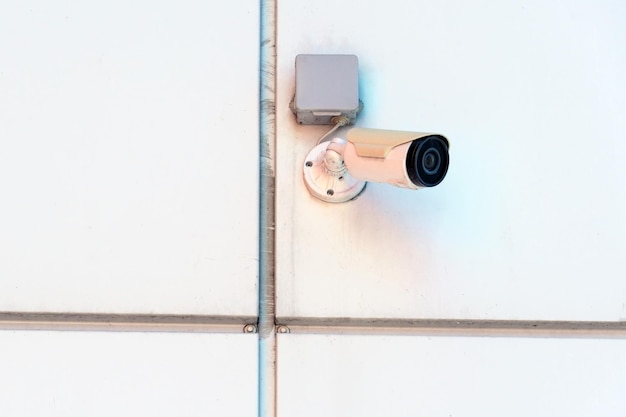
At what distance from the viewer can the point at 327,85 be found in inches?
26.4

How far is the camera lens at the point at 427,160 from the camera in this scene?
569 millimetres

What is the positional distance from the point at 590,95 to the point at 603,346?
0.38m

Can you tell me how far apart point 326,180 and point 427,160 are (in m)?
0.17

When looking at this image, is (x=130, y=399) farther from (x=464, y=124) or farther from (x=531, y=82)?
(x=531, y=82)

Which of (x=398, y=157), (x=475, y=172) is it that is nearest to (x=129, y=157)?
(x=398, y=157)

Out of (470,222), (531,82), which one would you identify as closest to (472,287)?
(470,222)

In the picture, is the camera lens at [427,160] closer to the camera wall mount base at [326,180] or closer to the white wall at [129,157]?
the camera wall mount base at [326,180]

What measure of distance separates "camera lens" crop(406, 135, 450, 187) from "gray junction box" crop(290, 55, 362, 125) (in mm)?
132

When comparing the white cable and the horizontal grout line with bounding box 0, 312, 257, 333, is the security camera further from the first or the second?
the horizontal grout line with bounding box 0, 312, 257, 333

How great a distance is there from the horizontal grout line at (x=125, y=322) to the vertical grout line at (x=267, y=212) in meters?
0.03

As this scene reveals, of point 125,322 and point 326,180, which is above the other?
point 326,180

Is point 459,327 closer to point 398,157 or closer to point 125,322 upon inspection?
point 398,157

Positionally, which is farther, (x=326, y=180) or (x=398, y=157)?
(x=326, y=180)

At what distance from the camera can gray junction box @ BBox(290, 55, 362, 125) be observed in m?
0.66
